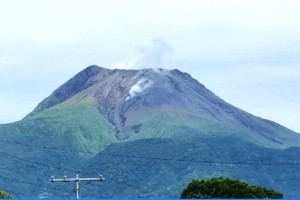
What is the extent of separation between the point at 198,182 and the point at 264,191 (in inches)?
291

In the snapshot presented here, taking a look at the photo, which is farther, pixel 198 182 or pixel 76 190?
pixel 198 182

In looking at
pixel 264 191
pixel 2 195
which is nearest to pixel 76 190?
pixel 2 195

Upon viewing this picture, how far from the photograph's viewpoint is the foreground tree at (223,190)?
268 ft

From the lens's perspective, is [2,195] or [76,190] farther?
[2,195]

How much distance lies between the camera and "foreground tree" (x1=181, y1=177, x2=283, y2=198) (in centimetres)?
8169

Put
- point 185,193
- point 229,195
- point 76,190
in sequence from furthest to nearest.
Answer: point 185,193, point 229,195, point 76,190

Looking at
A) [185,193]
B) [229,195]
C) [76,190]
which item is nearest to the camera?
[76,190]

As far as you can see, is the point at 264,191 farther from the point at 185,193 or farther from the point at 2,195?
the point at 2,195

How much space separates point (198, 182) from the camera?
281 feet

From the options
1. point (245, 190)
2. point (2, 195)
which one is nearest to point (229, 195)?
point (245, 190)

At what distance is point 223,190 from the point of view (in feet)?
271

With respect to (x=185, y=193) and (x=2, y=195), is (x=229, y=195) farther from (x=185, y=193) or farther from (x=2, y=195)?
(x=2, y=195)

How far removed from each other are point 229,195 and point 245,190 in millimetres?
2204

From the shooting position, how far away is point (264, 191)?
8575 centimetres
